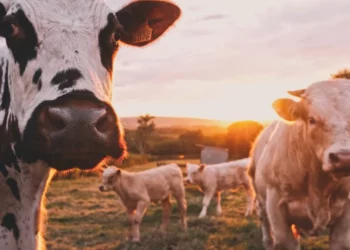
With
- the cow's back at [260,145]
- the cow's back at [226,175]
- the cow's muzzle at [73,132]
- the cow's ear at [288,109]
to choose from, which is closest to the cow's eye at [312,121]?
the cow's ear at [288,109]

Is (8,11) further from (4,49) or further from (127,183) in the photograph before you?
(127,183)

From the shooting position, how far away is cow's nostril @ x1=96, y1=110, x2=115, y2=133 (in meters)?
2.64

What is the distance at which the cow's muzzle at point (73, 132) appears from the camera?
2.56m

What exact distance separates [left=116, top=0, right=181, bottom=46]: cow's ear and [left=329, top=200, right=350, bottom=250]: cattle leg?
8.99 ft

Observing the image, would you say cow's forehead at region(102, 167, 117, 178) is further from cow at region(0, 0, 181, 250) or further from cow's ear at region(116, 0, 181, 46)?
cow at region(0, 0, 181, 250)

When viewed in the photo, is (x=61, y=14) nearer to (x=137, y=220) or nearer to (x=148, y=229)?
(x=137, y=220)

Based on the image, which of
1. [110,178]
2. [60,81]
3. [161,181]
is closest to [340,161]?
[60,81]

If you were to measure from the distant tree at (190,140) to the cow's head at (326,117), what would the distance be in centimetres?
5060

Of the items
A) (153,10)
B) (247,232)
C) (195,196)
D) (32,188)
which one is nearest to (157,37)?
(153,10)

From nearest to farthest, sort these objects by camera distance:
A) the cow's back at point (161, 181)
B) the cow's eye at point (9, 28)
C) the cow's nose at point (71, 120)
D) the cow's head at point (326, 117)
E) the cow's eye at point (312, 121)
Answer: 1. the cow's nose at point (71, 120)
2. the cow's eye at point (9, 28)
3. the cow's head at point (326, 117)
4. the cow's eye at point (312, 121)
5. the cow's back at point (161, 181)

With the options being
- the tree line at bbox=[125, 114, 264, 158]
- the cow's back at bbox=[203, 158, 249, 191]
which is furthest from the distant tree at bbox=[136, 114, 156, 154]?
the cow's back at bbox=[203, 158, 249, 191]

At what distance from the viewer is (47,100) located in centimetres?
272

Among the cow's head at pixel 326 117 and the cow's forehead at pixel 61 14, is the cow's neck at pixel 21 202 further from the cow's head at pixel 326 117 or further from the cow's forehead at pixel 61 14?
the cow's head at pixel 326 117

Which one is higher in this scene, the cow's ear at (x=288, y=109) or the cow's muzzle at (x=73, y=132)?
the cow's ear at (x=288, y=109)
